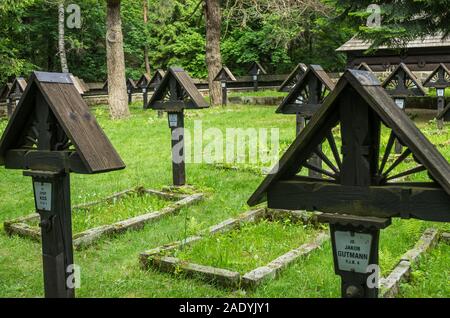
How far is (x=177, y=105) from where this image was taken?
29.9ft

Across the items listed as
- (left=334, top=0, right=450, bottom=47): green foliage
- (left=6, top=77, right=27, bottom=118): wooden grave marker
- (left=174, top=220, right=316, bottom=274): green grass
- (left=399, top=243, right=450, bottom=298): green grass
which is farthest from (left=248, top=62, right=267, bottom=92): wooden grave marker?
(left=399, top=243, right=450, bottom=298): green grass

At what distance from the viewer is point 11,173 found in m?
11.0

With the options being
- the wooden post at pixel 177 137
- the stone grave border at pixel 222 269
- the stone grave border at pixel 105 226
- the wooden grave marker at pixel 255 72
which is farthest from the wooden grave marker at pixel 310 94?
the wooden grave marker at pixel 255 72

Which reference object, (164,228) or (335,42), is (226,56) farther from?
(164,228)

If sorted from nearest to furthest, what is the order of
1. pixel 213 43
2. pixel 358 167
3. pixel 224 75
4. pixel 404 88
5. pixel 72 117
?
1. pixel 358 167
2. pixel 72 117
3. pixel 404 88
4. pixel 224 75
5. pixel 213 43

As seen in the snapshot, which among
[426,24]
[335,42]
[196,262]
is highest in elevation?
[335,42]

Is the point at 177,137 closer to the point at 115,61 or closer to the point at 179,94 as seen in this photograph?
the point at 179,94

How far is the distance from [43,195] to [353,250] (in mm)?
2653

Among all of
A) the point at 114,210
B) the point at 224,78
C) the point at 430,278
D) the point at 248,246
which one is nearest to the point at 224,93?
the point at 224,78

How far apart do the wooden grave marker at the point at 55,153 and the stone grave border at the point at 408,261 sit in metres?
2.64

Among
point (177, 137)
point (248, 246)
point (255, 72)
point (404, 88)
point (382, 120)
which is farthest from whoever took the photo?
point (255, 72)

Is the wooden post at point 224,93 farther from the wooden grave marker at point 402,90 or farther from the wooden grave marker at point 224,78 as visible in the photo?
the wooden grave marker at point 402,90

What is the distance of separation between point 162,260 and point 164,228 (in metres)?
1.62

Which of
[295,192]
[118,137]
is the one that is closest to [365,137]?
[295,192]
